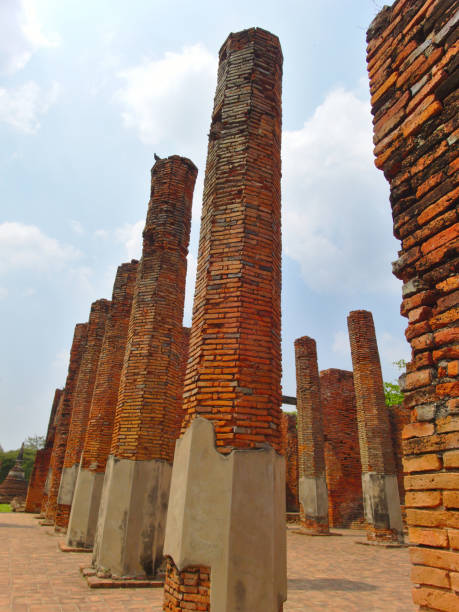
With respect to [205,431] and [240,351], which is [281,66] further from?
[205,431]

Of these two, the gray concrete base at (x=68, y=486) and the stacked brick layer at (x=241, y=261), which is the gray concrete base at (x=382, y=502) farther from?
the stacked brick layer at (x=241, y=261)

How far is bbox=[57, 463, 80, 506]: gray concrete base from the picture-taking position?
1312 centimetres

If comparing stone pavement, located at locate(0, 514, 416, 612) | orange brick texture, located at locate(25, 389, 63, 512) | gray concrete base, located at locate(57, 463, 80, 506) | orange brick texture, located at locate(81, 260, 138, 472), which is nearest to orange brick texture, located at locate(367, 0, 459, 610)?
stone pavement, located at locate(0, 514, 416, 612)

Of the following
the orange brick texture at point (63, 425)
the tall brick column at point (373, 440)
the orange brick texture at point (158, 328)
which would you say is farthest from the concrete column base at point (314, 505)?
the orange brick texture at point (158, 328)

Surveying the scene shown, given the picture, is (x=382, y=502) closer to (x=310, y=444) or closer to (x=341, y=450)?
(x=310, y=444)

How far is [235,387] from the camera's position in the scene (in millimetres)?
4500

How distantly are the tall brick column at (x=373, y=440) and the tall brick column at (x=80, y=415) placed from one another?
9.52 meters

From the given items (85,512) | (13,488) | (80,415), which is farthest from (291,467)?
(13,488)

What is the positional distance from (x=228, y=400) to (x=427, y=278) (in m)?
2.60

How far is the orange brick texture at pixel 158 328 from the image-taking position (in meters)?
7.46

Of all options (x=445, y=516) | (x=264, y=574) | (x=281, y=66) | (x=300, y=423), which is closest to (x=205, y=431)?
(x=264, y=574)

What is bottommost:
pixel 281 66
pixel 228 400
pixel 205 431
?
pixel 205 431

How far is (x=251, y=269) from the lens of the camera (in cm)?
512

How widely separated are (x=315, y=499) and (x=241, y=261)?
13.1 m
